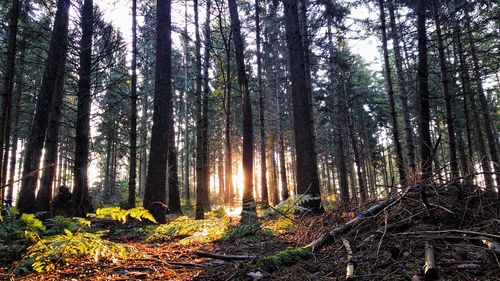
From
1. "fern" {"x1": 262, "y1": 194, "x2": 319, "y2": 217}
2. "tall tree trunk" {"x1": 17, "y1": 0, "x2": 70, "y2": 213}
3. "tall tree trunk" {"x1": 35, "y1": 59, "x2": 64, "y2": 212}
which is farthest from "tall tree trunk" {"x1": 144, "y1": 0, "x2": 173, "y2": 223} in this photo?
"fern" {"x1": 262, "y1": 194, "x2": 319, "y2": 217}

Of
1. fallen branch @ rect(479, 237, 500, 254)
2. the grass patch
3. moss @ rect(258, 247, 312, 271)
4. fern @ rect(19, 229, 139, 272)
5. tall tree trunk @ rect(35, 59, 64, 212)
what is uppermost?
tall tree trunk @ rect(35, 59, 64, 212)

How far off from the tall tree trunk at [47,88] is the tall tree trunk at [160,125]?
2.35 metres

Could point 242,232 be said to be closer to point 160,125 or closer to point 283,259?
point 283,259

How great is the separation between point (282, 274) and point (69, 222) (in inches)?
154

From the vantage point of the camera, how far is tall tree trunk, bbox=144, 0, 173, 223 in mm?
8281

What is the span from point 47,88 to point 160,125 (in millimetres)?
3041

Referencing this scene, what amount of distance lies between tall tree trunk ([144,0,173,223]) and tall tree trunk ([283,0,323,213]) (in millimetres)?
3812

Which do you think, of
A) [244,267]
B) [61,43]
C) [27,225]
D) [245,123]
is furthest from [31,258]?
[245,123]

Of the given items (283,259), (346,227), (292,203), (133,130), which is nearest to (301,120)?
(292,203)

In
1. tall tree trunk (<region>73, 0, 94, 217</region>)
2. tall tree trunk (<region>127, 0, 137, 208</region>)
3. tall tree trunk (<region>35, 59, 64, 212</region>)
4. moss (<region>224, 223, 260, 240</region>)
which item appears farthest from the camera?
tall tree trunk (<region>127, 0, 137, 208</region>)

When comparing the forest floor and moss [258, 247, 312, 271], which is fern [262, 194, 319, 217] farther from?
moss [258, 247, 312, 271]

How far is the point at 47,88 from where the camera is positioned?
8.01 metres

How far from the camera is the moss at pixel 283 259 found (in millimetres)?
3098

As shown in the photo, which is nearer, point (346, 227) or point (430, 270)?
point (430, 270)
